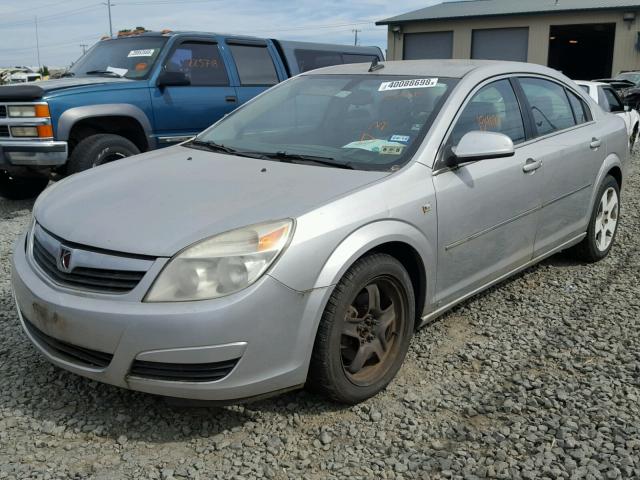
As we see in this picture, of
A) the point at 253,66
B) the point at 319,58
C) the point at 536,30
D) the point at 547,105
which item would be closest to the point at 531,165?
the point at 547,105

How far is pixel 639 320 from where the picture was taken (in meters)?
4.12

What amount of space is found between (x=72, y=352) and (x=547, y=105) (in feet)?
11.5

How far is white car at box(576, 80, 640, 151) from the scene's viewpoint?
9.77 m

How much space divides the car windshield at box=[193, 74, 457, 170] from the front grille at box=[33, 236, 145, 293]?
1224mm

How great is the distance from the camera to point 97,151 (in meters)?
6.59

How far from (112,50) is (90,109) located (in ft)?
4.86

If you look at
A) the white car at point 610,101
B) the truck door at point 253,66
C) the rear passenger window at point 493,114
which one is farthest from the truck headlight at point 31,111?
the white car at point 610,101

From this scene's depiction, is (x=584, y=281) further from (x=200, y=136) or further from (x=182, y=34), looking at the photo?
(x=182, y=34)

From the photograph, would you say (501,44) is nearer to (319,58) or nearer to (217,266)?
(319,58)

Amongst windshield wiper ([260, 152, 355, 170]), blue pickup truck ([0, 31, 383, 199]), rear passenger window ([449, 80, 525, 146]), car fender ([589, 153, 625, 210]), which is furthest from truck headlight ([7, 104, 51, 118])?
car fender ([589, 153, 625, 210])

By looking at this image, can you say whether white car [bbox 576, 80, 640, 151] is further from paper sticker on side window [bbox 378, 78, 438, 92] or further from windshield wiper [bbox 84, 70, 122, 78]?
windshield wiper [bbox 84, 70, 122, 78]

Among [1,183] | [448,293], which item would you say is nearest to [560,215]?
[448,293]

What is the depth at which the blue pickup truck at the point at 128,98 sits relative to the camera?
6.35 m

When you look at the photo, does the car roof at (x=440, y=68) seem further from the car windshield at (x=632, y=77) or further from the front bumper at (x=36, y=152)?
the car windshield at (x=632, y=77)
